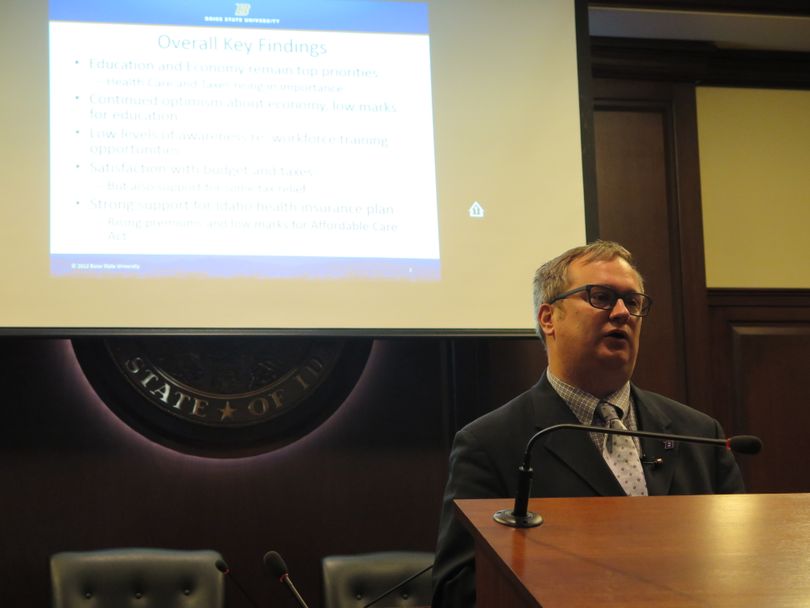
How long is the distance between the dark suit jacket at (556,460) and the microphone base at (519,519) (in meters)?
0.55

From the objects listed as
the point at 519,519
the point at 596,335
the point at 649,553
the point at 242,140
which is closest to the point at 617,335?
the point at 596,335

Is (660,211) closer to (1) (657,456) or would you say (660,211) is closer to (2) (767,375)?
(2) (767,375)

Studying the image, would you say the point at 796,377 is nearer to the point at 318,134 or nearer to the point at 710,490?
the point at 710,490

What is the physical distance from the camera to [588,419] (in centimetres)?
213

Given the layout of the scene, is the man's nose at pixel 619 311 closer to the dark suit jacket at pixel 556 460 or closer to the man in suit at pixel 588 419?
the man in suit at pixel 588 419

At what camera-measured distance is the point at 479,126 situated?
10.4ft

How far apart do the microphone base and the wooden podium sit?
0.05 ft

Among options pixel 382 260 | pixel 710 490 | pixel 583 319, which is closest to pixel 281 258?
pixel 382 260

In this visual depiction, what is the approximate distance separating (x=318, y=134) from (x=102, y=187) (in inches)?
29.6

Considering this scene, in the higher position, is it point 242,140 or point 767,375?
point 242,140

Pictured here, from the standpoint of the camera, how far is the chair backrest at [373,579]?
8.66ft

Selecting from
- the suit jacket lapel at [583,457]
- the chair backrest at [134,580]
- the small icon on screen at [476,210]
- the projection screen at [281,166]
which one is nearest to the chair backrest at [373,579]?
the chair backrest at [134,580]

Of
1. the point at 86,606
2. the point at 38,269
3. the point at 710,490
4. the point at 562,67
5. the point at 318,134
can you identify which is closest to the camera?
the point at 710,490

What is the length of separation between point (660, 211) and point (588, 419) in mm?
1974
